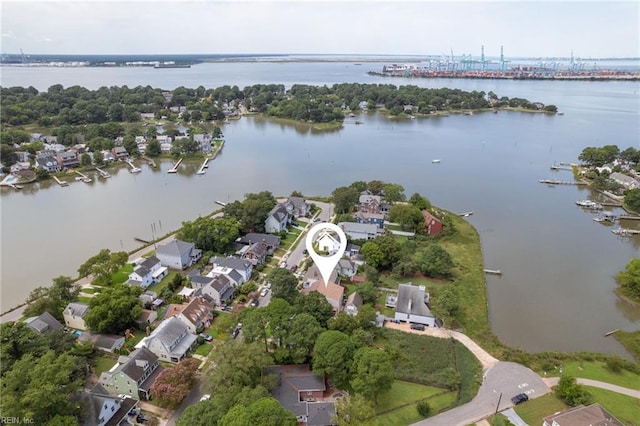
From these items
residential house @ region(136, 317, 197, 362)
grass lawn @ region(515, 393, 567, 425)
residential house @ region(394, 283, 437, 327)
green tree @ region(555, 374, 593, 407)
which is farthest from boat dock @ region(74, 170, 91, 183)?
green tree @ region(555, 374, 593, 407)

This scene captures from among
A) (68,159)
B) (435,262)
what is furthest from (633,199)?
(68,159)

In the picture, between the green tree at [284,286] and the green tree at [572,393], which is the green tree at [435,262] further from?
the green tree at [572,393]

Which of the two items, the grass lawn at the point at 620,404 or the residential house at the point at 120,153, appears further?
the residential house at the point at 120,153

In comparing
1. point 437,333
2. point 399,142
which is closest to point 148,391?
point 437,333

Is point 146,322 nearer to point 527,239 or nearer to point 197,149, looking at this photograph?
point 527,239

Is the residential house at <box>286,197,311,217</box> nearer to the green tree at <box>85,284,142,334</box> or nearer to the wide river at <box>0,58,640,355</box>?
the wide river at <box>0,58,640,355</box>

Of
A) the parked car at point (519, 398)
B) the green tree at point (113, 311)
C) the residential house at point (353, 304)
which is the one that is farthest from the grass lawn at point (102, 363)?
the parked car at point (519, 398)

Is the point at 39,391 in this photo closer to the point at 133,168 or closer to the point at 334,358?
the point at 334,358
